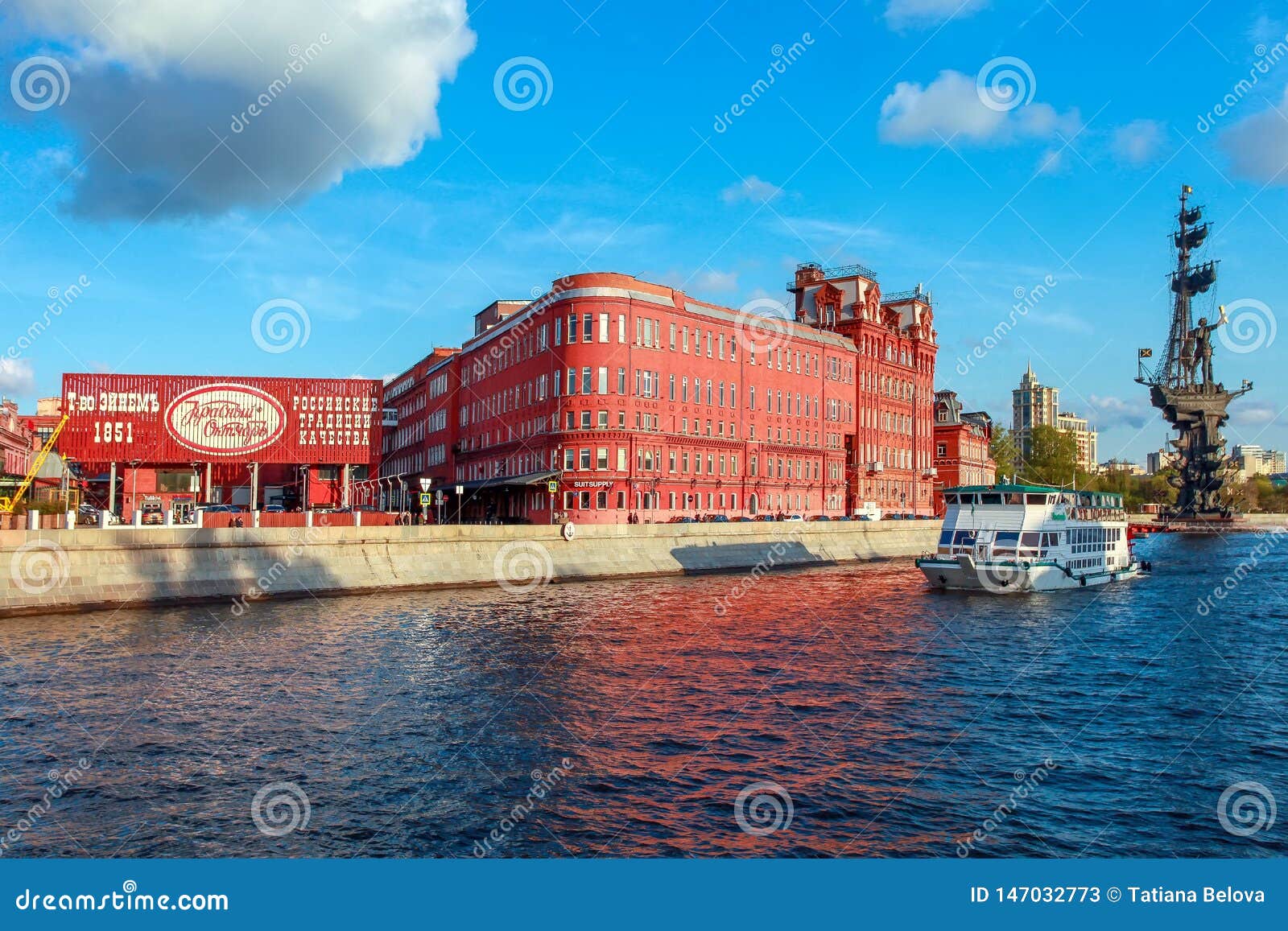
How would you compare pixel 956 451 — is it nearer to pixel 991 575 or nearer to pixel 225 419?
pixel 991 575

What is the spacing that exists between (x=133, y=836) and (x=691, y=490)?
69822 millimetres

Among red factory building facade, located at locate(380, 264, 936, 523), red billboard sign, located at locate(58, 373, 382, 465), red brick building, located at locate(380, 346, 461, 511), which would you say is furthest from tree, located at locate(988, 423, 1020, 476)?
red billboard sign, located at locate(58, 373, 382, 465)

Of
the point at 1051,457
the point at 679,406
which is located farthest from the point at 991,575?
the point at 1051,457

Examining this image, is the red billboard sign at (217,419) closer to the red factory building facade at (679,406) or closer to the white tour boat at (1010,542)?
the red factory building facade at (679,406)

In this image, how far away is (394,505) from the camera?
5423 inches

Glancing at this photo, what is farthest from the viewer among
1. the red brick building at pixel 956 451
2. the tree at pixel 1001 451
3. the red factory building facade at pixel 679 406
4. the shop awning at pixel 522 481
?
the tree at pixel 1001 451

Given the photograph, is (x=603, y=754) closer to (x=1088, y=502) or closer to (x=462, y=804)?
(x=462, y=804)

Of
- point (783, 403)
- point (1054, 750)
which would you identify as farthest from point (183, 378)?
point (1054, 750)

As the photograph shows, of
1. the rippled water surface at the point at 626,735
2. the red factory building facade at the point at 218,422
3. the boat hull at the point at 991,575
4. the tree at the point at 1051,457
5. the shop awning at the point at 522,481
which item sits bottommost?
the rippled water surface at the point at 626,735

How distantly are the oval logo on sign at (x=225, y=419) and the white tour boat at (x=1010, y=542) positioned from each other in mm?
49524

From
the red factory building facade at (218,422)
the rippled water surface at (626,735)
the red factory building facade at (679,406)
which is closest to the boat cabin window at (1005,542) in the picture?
the rippled water surface at (626,735)

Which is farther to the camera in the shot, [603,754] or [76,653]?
[76,653]

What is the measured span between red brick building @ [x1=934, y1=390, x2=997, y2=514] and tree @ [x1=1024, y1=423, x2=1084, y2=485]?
3387 cm

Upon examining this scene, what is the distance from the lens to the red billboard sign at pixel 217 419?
69250 mm
